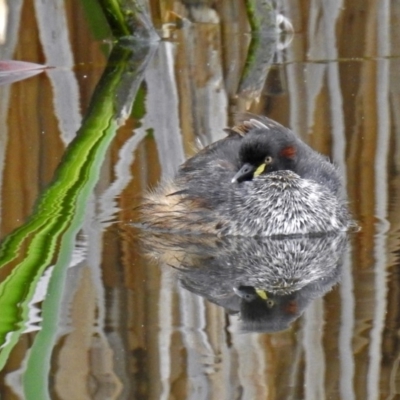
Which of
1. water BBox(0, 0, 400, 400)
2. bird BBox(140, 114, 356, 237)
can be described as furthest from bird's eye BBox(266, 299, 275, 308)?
bird BBox(140, 114, 356, 237)

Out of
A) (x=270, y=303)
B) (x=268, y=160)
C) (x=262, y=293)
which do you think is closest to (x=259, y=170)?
(x=268, y=160)

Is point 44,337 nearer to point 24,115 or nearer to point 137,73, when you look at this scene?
point 24,115

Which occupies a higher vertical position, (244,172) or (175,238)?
(244,172)

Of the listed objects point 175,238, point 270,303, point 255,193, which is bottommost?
point 270,303

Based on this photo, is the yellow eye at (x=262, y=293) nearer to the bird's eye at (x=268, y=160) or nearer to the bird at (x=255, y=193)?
the bird at (x=255, y=193)

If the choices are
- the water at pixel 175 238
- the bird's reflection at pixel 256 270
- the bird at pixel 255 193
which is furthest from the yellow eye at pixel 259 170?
the water at pixel 175 238

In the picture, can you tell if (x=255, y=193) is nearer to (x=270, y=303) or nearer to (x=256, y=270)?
(x=256, y=270)

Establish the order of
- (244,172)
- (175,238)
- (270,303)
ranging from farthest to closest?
1. (244,172)
2. (175,238)
3. (270,303)

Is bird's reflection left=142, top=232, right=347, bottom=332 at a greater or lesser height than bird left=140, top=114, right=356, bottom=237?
lesser

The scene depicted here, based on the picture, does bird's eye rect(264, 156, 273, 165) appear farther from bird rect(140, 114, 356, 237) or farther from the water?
the water
